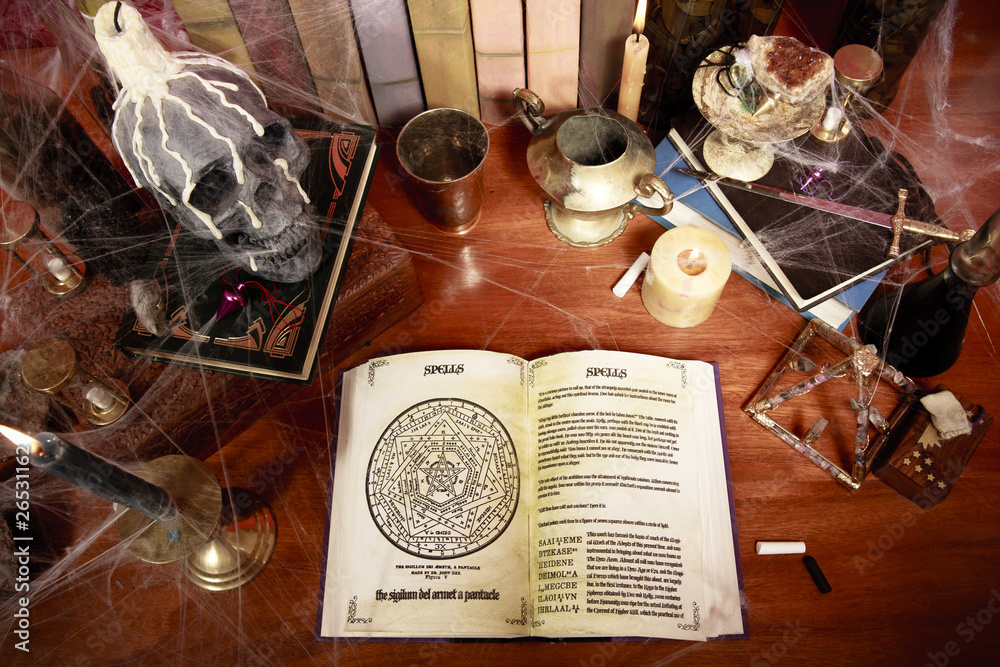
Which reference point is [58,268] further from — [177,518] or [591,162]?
[591,162]

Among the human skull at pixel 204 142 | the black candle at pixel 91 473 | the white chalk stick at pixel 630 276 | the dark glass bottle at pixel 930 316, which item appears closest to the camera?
the black candle at pixel 91 473

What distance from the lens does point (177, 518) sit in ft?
2.31

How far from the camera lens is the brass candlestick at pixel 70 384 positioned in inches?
28.6

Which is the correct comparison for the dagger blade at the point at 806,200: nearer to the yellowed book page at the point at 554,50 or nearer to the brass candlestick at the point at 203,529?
the yellowed book page at the point at 554,50

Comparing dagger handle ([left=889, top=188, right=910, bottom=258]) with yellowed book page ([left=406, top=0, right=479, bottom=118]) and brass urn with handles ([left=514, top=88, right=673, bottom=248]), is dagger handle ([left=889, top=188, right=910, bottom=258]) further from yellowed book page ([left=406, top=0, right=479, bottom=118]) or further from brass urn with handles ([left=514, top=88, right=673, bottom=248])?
yellowed book page ([left=406, top=0, right=479, bottom=118])

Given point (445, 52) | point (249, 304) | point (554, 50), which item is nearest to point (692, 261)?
point (554, 50)

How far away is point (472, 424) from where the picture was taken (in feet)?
3.07

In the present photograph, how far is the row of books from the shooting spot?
92cm

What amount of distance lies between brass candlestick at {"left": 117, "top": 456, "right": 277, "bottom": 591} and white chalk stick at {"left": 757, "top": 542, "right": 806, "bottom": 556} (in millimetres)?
688

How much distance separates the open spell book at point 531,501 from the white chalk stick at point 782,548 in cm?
4

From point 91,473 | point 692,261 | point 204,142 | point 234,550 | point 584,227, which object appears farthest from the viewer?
point 584,227

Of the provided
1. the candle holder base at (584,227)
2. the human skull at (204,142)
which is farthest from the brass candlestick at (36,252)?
the candle holder base at (584,227)

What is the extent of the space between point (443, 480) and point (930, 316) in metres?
0.74

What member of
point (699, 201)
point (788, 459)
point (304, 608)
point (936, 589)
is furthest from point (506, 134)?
point (936, 589)
